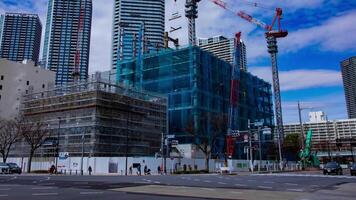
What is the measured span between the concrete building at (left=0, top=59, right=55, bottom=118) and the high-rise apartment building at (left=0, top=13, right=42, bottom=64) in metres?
77.4

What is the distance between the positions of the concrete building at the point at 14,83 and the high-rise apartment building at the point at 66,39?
58.3 metres

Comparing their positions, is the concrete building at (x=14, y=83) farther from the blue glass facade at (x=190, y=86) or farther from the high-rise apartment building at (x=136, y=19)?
the high-rise apartment building at (x=136, y=19)

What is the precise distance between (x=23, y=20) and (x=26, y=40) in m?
10.9

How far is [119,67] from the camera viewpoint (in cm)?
10300

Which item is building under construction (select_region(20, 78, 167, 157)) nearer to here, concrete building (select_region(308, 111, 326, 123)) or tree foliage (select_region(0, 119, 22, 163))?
tree foliage (select_region(0, 119, 22, 163))

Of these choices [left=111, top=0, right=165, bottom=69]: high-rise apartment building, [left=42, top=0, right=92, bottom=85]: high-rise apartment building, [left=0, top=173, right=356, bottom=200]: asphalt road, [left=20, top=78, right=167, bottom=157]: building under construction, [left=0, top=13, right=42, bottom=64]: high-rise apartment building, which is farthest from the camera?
[left=111, top=0, right=165, bottom=69]: high-rise apartment building

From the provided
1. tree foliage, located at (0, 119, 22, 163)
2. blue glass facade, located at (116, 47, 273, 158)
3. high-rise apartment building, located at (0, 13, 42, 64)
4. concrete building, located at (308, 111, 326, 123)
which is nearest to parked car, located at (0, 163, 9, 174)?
tree foliage, located at (0, 119, 22, 163)

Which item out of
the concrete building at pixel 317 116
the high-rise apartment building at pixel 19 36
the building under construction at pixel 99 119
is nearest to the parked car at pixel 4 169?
the building under construction at pixel 99 119

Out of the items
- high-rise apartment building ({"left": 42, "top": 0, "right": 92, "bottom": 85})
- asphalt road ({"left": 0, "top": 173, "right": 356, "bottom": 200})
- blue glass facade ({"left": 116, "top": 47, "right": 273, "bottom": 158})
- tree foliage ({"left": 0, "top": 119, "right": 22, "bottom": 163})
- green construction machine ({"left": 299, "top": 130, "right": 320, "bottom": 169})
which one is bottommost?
asphalt road ({"left": 0, "top": 173, "right": 356, "bottom": 200})

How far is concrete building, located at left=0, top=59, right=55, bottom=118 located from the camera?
89.2 meters

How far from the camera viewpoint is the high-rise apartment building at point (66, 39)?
526 feet

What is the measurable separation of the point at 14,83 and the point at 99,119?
40.6 m

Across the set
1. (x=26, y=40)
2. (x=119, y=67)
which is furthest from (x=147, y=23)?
(x=119, y=67)

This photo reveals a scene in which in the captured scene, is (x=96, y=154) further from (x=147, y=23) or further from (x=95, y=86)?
(x=147, y=23)
